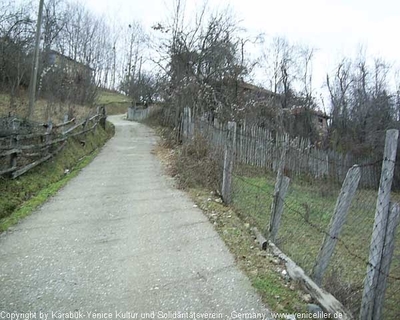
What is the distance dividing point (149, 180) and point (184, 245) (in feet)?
15.4

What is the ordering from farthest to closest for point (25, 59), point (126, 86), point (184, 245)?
1. point (126, 86)
2. point (25, 59)
3. point (184, 245)

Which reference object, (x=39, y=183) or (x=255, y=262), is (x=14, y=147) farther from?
(x=255, y=262)

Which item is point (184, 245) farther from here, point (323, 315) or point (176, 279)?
point (323, 315)

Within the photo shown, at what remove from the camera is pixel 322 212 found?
9930mm

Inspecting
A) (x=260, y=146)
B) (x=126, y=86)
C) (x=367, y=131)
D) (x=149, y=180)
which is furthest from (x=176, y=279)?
(x=126, y=86)

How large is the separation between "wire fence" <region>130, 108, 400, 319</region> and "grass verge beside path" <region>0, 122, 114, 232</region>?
13.0 feet

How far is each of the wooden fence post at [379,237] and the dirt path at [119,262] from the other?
3.28 feet

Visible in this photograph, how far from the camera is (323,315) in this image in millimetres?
3266

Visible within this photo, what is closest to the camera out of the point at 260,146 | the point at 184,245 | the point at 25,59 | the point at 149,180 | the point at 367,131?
the point at 184,245

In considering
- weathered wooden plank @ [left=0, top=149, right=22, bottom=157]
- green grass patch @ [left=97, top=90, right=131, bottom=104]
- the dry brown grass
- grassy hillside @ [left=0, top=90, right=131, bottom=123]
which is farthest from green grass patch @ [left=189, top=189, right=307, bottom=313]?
green grass patch @ [left=97, top=90, right=131, bottom=104]

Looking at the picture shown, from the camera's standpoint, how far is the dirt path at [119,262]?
134 inches

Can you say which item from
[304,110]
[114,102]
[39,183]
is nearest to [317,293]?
[39,183]

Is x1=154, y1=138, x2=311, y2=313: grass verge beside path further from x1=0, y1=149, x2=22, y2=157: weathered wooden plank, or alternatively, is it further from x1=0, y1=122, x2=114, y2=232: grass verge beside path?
x1=0, y1=149, x2=22, y2=157: weathered wooden plank

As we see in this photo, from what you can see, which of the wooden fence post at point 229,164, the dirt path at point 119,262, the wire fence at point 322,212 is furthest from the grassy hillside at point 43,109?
the wooden fence post at point 229,164
